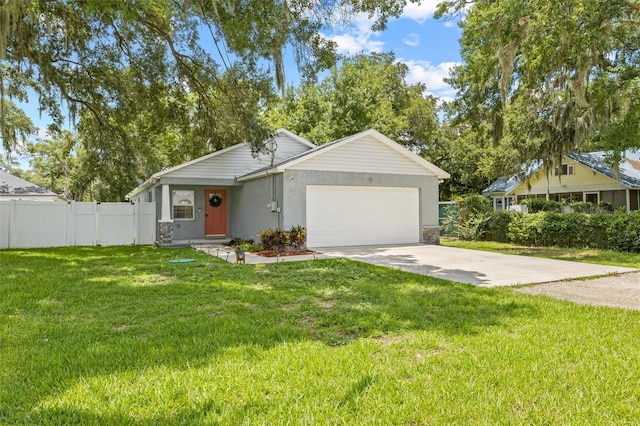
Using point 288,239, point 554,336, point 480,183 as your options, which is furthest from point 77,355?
point 480,183

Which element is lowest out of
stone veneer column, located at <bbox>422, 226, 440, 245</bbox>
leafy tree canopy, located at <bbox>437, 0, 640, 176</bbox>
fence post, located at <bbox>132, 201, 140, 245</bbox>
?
stone veneer column, located at <bbox>422, 226, 440, 245</bbox>

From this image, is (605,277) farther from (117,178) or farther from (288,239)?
(117,178)

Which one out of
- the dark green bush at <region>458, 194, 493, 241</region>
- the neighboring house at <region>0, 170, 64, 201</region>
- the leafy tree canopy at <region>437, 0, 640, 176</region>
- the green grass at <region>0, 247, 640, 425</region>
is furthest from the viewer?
the neighboring house at <region>0, 170, 64, 201</region>

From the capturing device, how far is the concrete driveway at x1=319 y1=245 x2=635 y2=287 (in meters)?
7.25

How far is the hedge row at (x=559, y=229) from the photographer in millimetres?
11539

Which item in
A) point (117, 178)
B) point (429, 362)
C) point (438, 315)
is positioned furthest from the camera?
point (117, 178)

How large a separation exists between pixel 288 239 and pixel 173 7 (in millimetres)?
6404

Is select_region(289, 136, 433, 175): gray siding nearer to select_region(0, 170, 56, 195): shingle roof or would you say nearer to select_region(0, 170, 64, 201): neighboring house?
select_region(0, 170, 64, 201): neighboring house

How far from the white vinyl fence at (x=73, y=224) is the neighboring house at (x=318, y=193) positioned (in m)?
0.87

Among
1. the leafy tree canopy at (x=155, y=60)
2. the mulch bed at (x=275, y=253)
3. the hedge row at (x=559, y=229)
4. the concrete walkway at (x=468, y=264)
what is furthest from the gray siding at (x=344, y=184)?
the hedge row at (x=559, y=229)

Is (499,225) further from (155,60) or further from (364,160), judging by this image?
(155,60)

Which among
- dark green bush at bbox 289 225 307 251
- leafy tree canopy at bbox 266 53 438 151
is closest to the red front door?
dark green bush at bbox 289 225 307 251

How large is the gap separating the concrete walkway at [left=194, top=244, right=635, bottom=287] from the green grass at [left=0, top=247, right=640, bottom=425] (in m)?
1.41

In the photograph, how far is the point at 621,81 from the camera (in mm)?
9539
